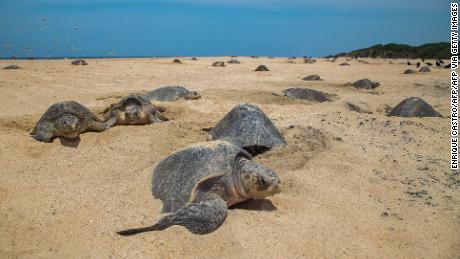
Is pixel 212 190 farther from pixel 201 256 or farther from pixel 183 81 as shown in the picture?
pixel 183 81

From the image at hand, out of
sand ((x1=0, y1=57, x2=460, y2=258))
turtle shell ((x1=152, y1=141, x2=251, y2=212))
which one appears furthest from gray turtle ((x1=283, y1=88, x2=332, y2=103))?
turtle shell ((x1=152, y1=141, x2=251, y2=212))

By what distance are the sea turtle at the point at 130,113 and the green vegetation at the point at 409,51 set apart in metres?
30.2

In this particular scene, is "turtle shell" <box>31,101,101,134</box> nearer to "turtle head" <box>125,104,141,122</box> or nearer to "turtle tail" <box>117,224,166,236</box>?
"turtle head" <box>125,104,141,122</box>

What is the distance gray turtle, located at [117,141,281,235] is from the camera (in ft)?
11.5

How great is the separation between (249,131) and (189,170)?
6.23 ft

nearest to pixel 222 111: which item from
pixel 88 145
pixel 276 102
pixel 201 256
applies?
pixel 276 102

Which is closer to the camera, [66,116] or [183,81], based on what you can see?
[66,116]

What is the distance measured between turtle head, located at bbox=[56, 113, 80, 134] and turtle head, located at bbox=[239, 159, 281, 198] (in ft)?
10.3

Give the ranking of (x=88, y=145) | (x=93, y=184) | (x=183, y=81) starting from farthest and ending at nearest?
(x=183, y=81) → (x=88, y=145) → (x=93, y=184)

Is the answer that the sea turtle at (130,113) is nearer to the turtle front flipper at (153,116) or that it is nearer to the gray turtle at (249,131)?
the turtle front flipper at (153,116)

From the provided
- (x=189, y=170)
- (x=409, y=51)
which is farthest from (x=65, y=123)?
(x=409, y=51)

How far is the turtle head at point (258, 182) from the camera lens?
11.7 feet

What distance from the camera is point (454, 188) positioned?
4379mm

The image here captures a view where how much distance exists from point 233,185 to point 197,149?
20.3 inches
